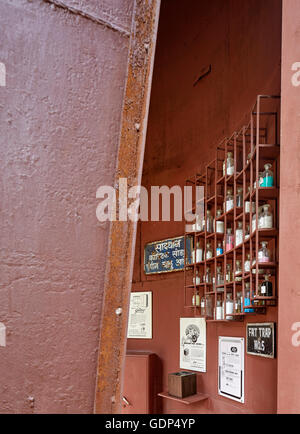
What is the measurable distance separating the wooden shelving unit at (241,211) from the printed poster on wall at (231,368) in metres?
0.19

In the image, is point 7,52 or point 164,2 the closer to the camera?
point 7,52

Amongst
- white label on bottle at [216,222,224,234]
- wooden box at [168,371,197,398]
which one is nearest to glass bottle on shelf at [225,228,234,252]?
white label on bottle at [216,222,224,234]

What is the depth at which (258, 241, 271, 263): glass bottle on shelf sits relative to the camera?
6.36 ft

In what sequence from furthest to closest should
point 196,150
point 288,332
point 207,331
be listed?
point 196,150, point 207,331, point 288,332

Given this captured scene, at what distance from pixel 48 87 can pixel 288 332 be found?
3.87ft

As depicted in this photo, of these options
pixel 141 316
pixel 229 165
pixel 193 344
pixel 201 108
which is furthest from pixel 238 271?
pixel 141 316

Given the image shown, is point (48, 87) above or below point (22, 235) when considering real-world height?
above

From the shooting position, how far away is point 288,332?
139 cm

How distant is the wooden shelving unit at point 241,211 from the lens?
1998 mm

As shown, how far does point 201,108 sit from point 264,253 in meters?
1.76

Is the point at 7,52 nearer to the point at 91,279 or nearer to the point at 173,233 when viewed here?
the point at 91,279

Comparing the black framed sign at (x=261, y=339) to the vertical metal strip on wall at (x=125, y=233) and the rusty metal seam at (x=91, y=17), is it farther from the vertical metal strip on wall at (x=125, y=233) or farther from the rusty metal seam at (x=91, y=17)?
the rusty metal seam at (x=91, y=17)

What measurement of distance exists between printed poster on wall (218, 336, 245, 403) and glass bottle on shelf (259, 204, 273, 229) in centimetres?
88
